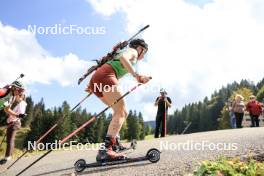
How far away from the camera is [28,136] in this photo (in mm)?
97562

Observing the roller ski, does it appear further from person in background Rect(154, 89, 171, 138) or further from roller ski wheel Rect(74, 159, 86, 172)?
person in background Rect(154, 89, 171, 138)

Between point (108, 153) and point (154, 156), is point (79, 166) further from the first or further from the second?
point (154, 156)

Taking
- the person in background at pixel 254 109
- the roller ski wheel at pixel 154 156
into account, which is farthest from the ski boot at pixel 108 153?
the person in background at pixel 254 109

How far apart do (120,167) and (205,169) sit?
2531 mm

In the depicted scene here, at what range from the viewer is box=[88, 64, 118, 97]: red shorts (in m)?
7.66

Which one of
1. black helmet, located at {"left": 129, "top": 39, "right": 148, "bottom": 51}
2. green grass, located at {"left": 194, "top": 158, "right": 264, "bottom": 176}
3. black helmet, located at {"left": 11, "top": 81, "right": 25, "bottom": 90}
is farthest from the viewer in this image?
black helmet, located at {"left": 11, "top": 81, "right": 25, "bottom": 90}

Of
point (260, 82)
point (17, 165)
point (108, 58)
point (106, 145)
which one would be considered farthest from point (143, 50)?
point (260, 82)

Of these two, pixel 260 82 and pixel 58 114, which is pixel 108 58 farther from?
pixel 260 82

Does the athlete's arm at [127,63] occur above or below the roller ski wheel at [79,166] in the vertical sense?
above

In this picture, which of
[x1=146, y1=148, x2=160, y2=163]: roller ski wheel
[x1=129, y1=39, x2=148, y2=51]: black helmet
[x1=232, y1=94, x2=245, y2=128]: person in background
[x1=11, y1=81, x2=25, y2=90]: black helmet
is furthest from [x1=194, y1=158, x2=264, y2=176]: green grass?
[x1=232, y1=94, x2=245, y2=128]: person in background

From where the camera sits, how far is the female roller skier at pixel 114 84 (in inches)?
295

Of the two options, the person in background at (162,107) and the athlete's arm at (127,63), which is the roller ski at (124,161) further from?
the person in background at (162,107)

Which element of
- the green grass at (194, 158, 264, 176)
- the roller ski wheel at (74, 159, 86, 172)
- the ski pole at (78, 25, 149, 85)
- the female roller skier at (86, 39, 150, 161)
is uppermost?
the ski pole at (78, 25, 149, 85)

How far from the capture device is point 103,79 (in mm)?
7688
